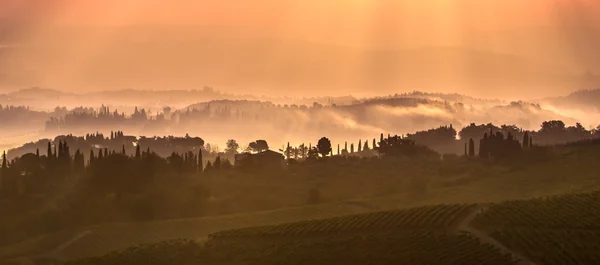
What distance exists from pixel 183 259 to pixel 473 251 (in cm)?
4153

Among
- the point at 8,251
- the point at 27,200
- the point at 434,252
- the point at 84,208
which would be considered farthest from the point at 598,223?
the point at 27,200

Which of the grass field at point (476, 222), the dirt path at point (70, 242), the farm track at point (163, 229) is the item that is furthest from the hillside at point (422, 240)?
the dirt path at point (70, 242)

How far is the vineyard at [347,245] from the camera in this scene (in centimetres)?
9662

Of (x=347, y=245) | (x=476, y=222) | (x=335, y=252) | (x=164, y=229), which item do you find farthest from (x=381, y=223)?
(x=164, y=229)

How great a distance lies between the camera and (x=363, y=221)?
116125mm

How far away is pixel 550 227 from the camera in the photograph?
10075cm

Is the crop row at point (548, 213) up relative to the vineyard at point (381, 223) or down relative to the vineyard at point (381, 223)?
up

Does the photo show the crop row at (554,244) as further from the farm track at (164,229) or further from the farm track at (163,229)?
the farm track at (164,229)

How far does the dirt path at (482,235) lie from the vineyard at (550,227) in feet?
2.19

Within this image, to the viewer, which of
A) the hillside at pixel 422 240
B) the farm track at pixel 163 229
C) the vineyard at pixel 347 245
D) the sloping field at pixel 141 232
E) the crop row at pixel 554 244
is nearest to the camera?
the crop row at pixel 554 244

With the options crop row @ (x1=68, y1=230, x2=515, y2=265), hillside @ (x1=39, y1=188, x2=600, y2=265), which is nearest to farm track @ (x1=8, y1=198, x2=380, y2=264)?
crop row @ (x1=68, y1=230, x2=515, y2=265)

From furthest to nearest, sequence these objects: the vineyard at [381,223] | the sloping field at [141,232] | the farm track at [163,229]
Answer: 1. the farm track at [163,229]
2. the sloping field at [141,232]
3. the vineyard at [381,223]

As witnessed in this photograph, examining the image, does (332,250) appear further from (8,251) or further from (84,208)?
(84,208)

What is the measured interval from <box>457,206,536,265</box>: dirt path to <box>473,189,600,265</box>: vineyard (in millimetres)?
667
